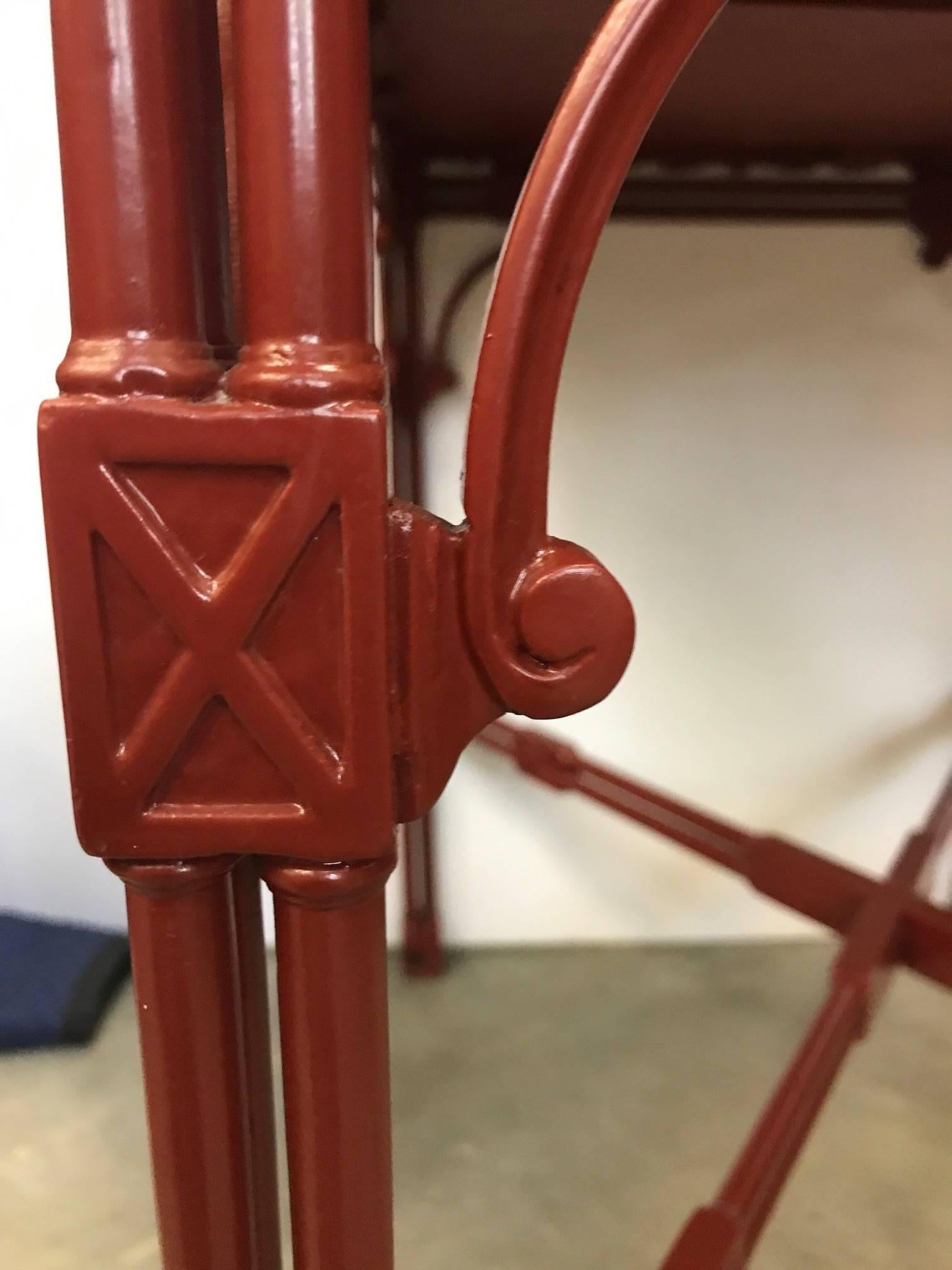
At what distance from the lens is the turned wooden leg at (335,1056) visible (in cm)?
31

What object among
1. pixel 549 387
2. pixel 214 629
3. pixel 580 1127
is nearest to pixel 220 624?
pixel 214 629

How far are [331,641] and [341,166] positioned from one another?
0.14 meters

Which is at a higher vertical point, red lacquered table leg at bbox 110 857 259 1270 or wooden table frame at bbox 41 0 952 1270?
wooden table frame at bbox 41 0 952 1270

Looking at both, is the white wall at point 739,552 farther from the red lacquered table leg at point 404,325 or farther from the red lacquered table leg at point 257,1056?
the red lacquered table leg at point 257,1056

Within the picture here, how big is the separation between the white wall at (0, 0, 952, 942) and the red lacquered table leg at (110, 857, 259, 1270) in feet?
2.46

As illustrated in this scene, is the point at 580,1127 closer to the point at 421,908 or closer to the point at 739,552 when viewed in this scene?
the point at 421,908

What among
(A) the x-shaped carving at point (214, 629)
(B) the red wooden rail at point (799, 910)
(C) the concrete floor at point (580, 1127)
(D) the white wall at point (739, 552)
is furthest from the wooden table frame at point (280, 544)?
(D) the white wall at point (739, 552)

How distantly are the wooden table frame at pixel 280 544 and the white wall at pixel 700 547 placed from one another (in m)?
0.73

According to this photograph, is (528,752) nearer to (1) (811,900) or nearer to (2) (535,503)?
(1) (811,900)

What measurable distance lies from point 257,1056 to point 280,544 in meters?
0.20

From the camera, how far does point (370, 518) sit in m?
0.27

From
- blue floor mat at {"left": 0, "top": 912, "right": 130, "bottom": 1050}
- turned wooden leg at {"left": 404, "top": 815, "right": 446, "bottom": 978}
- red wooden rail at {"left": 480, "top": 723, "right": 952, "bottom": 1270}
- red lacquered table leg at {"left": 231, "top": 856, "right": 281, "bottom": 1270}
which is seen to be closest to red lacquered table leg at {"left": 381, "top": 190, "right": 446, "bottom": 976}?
turned wooden leg at {"left": 404, "top": 815, "right": 446, "bottom": 978}

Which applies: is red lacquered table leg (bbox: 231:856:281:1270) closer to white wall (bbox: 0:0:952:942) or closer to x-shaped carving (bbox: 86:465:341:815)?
x-shaped carving (bbox: 86:465:341:815)

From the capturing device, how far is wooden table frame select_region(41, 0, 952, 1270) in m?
0.26
